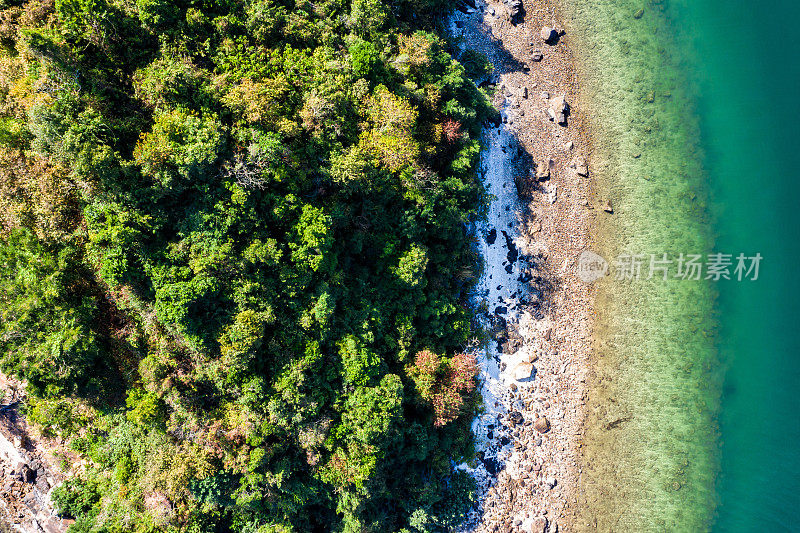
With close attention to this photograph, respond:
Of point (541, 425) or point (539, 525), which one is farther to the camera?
point (541, 425)

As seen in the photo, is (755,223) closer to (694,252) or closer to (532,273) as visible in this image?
(694,252)

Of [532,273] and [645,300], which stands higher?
[645,300]

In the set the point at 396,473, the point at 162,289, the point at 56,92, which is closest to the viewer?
the point at 56,92

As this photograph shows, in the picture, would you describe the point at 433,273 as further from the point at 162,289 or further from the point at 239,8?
the point at 239,8

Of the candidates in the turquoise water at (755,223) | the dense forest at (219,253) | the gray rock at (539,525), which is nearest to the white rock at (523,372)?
the dense forest at (219,253)

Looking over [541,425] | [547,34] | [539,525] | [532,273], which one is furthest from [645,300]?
[547,34]

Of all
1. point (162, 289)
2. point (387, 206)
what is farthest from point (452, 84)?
point (162, 289)
